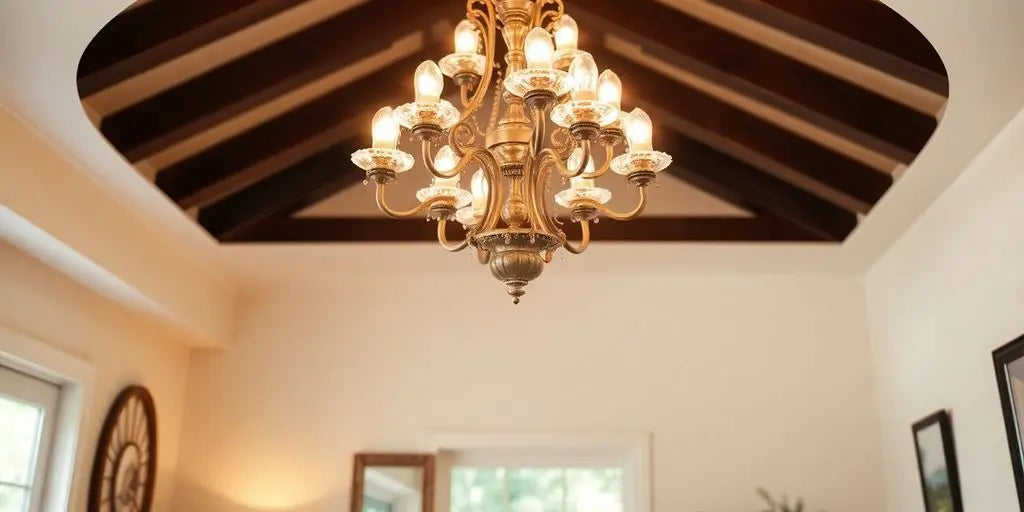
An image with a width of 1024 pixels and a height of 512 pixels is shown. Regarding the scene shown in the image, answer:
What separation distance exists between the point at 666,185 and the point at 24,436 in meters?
2.83

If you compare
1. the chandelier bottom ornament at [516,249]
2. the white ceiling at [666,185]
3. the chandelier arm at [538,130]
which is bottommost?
the chandelier bottom ornament at [516,249]

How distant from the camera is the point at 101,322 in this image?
3721mm

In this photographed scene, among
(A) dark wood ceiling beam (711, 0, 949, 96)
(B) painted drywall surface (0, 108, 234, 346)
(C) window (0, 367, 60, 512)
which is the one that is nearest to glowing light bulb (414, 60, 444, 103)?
(A) dark wood ceiling beam (711, 0, 949, 96)

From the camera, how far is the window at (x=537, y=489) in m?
4.32

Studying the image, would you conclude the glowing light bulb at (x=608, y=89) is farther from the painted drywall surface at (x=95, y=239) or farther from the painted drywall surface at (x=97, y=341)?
the painted drywall surface at (x=97, y=341)

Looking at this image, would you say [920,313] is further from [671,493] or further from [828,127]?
[671,493]

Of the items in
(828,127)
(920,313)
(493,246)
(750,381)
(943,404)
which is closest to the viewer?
(493,246)

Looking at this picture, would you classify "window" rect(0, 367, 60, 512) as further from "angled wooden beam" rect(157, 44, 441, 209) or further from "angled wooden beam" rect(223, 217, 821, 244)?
"angled wooden beam" rect(223, 217, 821, 244)

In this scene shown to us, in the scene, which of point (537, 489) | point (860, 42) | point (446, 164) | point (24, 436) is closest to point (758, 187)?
point (860, 42)

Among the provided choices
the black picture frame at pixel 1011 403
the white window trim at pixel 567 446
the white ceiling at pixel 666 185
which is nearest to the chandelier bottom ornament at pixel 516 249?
the white ceiling at pixel 666 185

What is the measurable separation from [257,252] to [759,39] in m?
2.34

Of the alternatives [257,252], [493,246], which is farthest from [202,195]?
[493,246]

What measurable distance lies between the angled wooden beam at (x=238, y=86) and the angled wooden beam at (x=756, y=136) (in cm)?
116

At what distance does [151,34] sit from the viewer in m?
2.58
